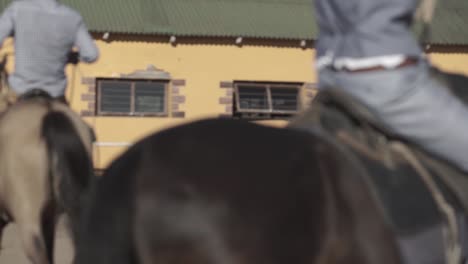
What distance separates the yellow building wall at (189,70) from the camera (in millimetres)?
16797

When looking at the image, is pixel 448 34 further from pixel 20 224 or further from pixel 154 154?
pixel 154 154

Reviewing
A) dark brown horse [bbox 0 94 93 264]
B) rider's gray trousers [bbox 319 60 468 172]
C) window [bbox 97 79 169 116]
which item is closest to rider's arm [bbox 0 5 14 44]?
dark brown horse [bbox 0 94 93 264]

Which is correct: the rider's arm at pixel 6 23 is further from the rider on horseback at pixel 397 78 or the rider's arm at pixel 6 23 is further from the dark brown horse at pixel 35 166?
the rider on horseback at pixel 397 78

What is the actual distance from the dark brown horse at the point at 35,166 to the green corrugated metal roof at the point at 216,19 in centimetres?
1161

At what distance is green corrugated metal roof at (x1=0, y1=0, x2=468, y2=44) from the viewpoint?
55.8 feet

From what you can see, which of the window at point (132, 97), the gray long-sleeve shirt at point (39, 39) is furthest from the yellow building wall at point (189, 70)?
the gray long-sleeve shirt at point (39, 39)

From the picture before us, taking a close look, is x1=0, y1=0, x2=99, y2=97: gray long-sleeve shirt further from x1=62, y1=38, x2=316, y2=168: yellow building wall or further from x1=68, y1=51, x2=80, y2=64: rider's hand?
x1=62, y1=38, x2=316, y2=168: yellow building wall

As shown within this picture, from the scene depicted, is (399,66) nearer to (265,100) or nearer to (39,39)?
(39,39)

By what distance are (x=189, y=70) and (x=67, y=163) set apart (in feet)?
42.0

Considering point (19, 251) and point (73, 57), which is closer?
point (73, 57)

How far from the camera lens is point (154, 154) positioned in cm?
249

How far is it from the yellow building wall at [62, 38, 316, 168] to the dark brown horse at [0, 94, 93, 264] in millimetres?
11351

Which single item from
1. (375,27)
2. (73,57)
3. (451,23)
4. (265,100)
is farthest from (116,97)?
(375,27)

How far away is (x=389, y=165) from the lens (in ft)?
9.53
